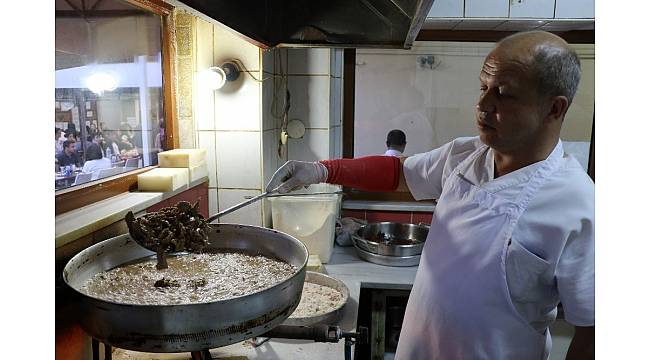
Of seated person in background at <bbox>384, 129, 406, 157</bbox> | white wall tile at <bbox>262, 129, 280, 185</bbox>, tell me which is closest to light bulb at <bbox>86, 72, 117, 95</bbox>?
white wall tile at <bbox>262, 129, 280, 185</bbox>

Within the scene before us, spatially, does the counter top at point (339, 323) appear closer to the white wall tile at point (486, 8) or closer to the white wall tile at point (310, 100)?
the white wall tile at point (310, 100)

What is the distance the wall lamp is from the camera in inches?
76.9

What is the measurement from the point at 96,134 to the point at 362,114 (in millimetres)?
1746

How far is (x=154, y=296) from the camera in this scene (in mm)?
947

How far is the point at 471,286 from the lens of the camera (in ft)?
3.75

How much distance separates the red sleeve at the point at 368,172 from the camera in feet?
5.01

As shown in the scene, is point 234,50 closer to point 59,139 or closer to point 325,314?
point 59,139

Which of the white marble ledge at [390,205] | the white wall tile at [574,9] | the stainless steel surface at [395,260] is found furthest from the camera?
the white marble ledge at [390,205]

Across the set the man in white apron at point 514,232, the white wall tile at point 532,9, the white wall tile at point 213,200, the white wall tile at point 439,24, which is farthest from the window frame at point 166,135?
Answer: the white wall tile at point 532,9

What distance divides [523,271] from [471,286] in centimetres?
13

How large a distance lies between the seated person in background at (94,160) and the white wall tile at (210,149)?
1.92ft

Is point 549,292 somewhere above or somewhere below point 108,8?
below

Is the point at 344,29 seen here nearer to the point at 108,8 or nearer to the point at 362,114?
the point at 108,8
